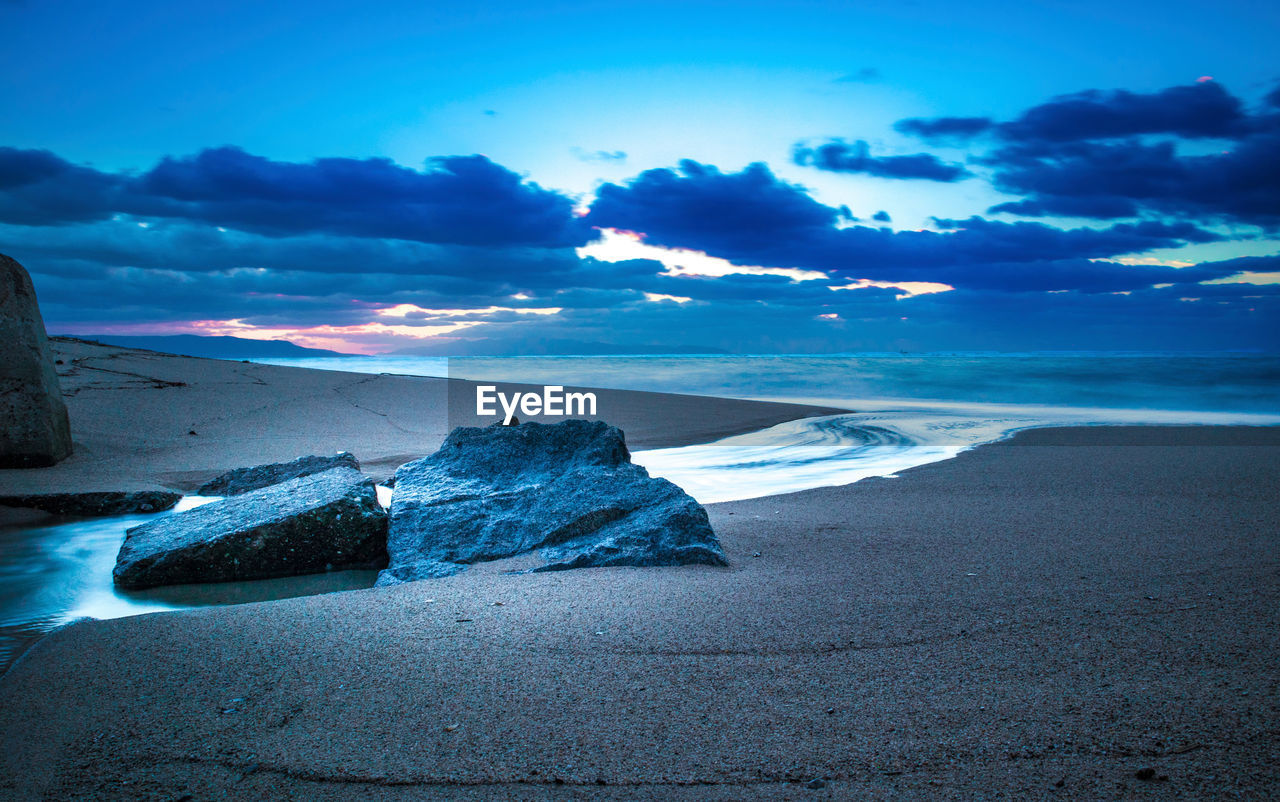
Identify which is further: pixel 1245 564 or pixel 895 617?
pixel 1245 564

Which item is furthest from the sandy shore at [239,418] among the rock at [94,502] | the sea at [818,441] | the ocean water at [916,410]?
the ocean water at [916,410]

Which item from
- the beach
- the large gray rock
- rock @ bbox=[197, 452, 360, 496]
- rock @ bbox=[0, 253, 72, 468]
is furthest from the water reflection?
rock @ bbox=[0, 253, 72, 468]

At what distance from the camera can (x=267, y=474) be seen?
15.4ft

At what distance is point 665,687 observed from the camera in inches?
68.9

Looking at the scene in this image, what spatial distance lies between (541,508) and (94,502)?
3.01 metres

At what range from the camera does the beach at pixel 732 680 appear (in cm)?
142

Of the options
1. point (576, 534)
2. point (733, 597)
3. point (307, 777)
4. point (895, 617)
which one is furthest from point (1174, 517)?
point (307, 777)

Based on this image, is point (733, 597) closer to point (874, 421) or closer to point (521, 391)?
point (874, 421)

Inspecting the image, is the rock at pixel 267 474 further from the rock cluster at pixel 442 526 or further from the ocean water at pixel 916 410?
the ocean water at pixel 916 410

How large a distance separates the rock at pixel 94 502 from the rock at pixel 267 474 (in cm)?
36

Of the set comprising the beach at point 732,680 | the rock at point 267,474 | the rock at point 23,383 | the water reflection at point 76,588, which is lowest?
the water reflection at point 76,588

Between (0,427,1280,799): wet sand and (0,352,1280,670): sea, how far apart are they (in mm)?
625

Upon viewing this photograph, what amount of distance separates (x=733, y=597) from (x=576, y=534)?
3.39ft

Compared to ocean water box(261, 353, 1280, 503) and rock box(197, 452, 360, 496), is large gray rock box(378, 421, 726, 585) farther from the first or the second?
ocean water box(261, 353, 1280, 503)
